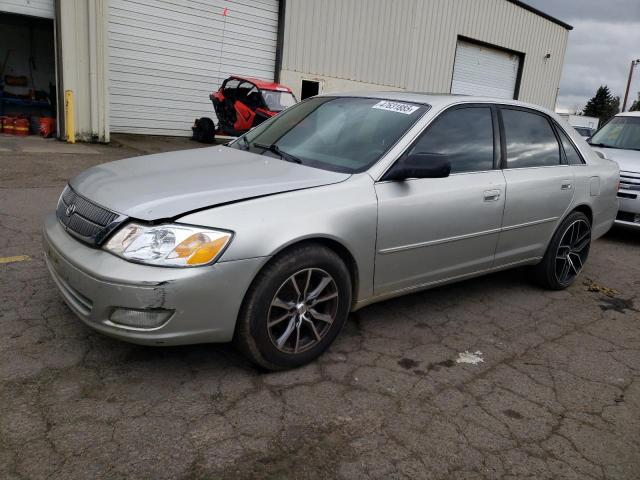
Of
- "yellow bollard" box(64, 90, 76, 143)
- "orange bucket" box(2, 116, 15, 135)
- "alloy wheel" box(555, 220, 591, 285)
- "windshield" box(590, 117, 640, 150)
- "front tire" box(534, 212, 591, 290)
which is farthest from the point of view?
"orange bucket" box(2, 116, 15, 135)

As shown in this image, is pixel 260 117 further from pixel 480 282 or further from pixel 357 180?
pixel 357 180

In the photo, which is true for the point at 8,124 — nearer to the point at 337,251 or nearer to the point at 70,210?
the point at 70,210

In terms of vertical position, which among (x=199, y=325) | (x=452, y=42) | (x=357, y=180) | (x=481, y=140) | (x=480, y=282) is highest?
(x=452, y=42)

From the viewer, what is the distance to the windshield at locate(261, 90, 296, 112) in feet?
40.9

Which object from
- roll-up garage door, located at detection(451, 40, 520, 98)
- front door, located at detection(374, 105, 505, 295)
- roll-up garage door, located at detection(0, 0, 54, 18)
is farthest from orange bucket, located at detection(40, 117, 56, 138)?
roll-up garage door, located at detection(451, 40, 520, 98)

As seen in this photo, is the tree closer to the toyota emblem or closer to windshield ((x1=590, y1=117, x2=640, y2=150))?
windshield ((x1=590, y1=117, x2=640, y2=150))

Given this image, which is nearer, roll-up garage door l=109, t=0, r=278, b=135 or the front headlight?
the front headlight

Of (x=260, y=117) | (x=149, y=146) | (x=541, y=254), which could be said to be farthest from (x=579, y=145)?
(x=149, y=146)

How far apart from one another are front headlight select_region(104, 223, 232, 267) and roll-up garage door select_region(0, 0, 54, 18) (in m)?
10.3

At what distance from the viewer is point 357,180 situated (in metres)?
3.11

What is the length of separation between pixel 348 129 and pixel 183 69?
11.2 meters

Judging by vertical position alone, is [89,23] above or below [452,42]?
below

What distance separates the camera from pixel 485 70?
20.9 m

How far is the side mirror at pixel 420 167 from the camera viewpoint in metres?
3.16
